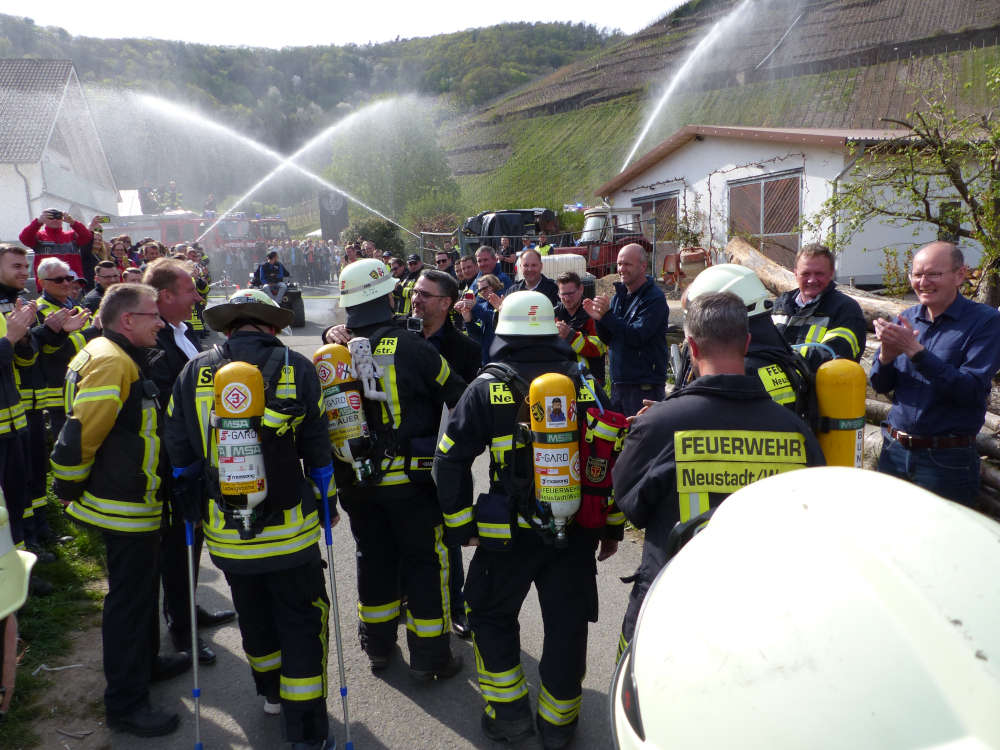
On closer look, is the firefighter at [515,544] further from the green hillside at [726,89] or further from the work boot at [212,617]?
the green hillside at [726,89]

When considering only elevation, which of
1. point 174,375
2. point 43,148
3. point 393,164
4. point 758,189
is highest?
point 393,164

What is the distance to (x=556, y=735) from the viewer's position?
3125 mm

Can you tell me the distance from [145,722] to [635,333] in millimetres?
4465

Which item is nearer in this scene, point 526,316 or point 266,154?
point 526,316

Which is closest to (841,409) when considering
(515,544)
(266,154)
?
(515,544)

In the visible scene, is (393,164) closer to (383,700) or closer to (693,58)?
(693,58)

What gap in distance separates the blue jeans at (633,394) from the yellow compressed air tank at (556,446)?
345 cm

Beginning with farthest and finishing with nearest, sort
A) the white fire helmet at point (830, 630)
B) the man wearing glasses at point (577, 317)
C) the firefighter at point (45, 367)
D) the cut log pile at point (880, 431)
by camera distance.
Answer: the man wearing glasses at point (577, 317) < the firefighter at point (45, 367) < the cut log pile at point (880, 431) < the white fire helmet at point (830, 630)

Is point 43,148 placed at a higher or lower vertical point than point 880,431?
higher

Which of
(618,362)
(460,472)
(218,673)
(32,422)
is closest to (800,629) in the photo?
(460,472)

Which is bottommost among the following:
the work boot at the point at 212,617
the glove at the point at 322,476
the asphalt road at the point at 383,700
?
the asphalt road at the point at 383,700

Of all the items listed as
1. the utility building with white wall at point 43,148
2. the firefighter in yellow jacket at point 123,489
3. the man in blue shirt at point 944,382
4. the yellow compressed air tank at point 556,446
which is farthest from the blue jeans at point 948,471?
the utility building with white wall at point 43,148

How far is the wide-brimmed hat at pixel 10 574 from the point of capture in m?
1.98

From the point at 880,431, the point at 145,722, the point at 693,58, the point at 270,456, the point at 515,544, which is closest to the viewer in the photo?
the point at 270,456
